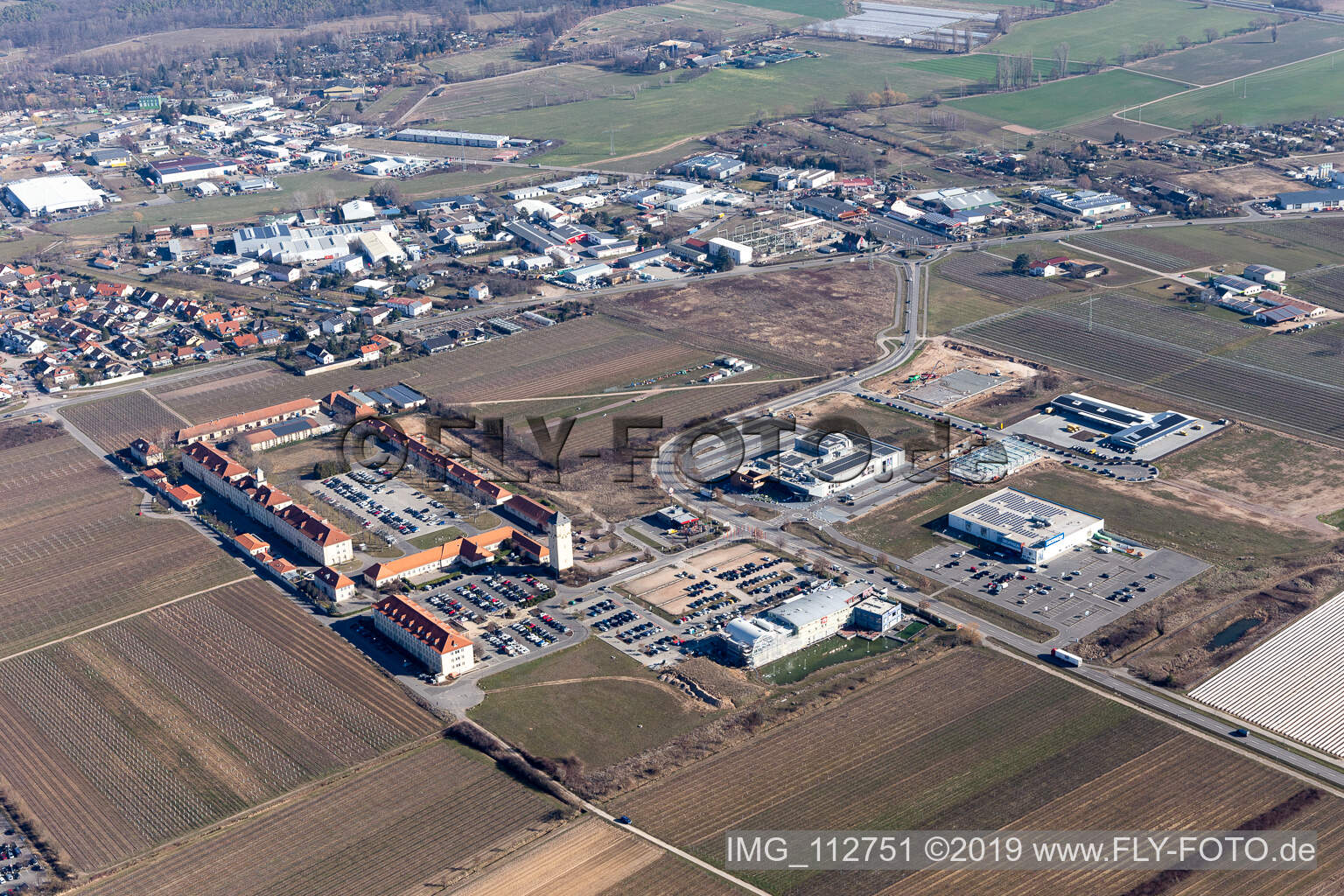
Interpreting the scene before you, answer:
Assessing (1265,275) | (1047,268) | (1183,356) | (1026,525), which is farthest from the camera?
(1047,268)

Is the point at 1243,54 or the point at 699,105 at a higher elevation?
the point at 1243,54

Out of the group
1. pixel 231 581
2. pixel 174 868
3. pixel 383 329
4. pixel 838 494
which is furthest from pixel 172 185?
pixel 174 868

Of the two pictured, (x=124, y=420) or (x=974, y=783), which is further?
(x=124, y=420)

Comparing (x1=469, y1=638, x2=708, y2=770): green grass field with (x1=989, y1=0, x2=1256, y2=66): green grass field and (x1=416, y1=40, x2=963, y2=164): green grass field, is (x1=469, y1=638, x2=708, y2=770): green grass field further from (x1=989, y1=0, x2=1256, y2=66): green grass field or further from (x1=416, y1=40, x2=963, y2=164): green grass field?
(x1=989, y1=0, x2=1256, y2=66): green grass field

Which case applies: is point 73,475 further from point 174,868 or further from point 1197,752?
point 1197,752

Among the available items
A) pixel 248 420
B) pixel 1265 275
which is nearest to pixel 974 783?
pixel 248 420

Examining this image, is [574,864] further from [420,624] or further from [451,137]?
[451,137]
